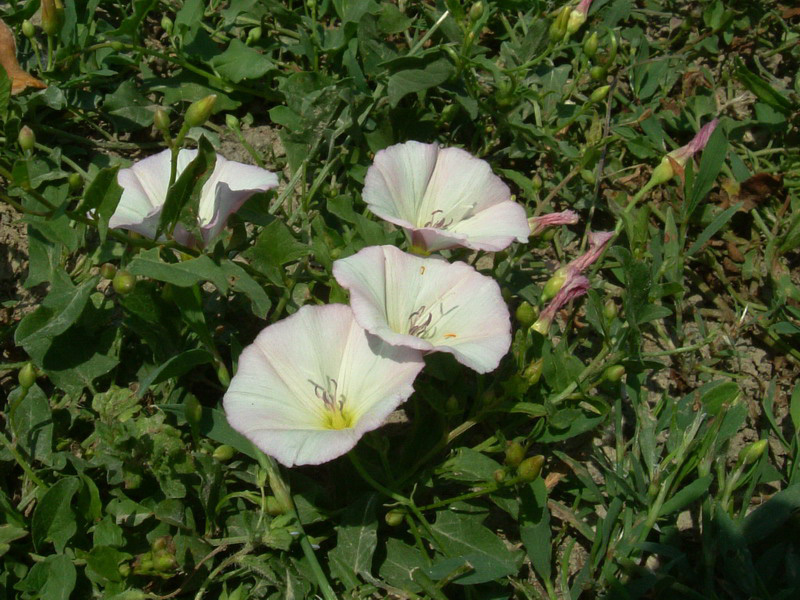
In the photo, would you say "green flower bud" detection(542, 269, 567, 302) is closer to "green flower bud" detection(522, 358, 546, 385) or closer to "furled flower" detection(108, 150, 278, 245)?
"green flower bud" detection(522, 358, 546, 385)

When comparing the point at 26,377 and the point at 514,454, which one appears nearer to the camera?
the point at 514,454

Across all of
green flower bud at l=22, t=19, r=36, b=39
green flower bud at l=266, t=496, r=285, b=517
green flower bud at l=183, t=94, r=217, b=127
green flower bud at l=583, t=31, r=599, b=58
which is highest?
green flower bud at l=183, t=94, r=217, b=127

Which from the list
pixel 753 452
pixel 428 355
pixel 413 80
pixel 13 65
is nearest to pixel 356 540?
pixel 428 355

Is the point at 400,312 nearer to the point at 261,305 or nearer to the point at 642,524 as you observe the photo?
the point at 261,305

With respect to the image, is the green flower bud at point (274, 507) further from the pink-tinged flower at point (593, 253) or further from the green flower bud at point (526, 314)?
the pink-tinged flower at point (593, 253)

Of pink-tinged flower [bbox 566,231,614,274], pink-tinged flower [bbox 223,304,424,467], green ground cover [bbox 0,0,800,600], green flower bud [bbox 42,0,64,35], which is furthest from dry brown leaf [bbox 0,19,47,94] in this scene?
pink-tinged flower [bbox 566,231,614,274]

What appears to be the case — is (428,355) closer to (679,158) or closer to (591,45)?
(679,158)

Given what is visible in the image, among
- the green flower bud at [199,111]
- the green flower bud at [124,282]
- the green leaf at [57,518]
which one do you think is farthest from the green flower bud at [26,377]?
the green flower bud at [199,111]
